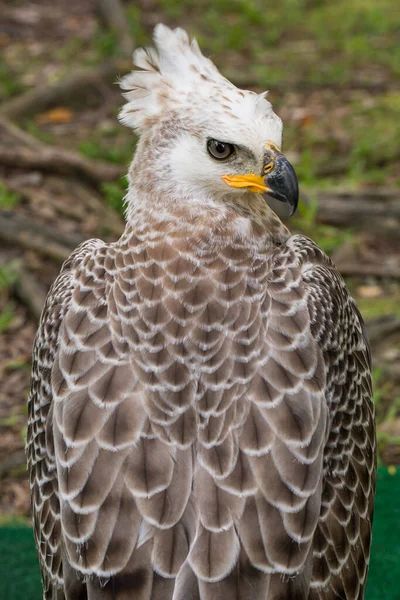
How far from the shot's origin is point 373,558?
5031mm

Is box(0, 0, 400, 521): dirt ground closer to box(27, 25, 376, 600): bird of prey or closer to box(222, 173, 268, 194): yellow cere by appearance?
box(27, 25, 376, 600): bird of prey

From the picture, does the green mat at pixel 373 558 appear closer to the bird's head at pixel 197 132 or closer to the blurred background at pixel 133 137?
the blurred background at pixel 133 137

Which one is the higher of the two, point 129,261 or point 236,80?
point 129,261

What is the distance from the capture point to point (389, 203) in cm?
862

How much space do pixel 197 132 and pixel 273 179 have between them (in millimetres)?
350

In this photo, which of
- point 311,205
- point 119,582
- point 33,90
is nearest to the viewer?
point 119,582

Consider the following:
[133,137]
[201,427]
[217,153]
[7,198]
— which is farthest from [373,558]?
[133,137]

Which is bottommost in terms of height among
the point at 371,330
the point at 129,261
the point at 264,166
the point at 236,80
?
the point at 371,330

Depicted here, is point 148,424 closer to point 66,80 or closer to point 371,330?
point 371,330

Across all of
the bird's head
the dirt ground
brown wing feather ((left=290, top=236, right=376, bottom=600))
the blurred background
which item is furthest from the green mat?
the bird's head

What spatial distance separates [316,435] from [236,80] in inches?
321

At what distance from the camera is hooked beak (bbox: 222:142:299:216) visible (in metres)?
3.58

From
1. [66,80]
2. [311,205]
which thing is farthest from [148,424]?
[66,80]

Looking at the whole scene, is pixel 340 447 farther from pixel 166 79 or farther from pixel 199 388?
pixel 166 79
